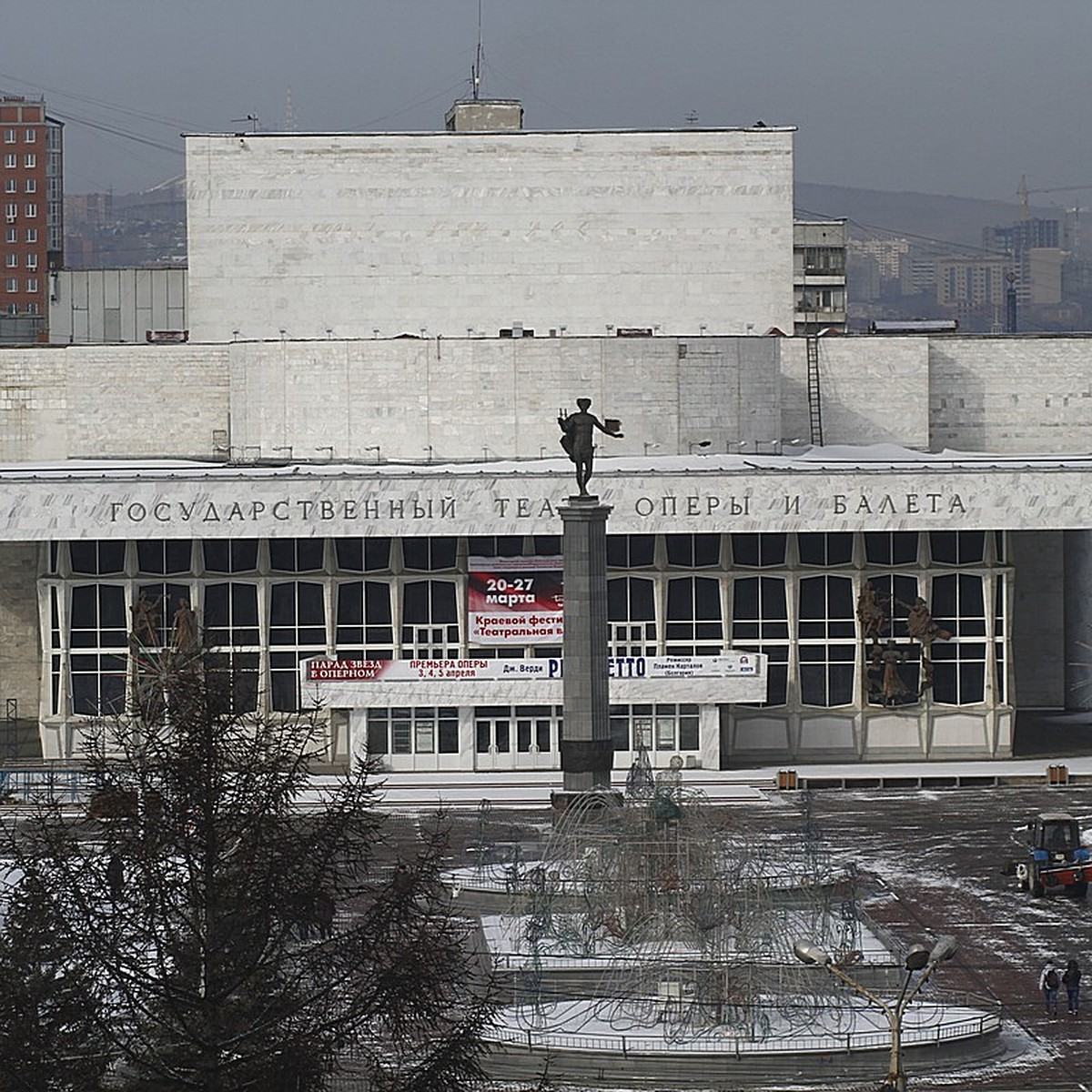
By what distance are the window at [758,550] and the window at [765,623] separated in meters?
0.72

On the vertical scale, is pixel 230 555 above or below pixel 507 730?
above

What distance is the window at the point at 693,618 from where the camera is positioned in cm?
Result: 8169

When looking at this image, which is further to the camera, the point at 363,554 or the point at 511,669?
the point at 363,554

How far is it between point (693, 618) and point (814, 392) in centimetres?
1485

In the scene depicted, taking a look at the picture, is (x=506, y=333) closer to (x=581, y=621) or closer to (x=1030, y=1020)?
(x=581, y=621)

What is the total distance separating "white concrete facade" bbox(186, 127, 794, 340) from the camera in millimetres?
95562

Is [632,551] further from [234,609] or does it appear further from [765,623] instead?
[234,609]

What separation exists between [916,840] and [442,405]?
27.7 metres

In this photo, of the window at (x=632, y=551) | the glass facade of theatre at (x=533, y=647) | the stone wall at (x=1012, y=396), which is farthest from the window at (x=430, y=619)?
the stone wall at (x=1012, y=396)

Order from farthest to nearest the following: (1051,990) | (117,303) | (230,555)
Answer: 1. (117,303)
2. (230,555)
3. (1051,990)

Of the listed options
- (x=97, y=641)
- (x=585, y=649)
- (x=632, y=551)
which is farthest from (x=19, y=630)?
(x=585, y=649)

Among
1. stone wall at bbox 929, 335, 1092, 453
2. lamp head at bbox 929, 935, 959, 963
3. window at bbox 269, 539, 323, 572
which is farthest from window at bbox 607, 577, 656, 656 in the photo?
lamp head at bbox 929, 935, 959, 963

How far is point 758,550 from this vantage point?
81.5 metres

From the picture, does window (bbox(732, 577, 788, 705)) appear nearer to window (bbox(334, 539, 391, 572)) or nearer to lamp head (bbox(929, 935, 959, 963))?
window (bbox(334, 539, 391, 572))
